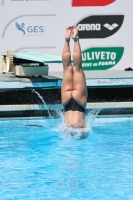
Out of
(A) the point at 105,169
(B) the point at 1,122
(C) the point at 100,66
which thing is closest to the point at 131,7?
(C) the point at 100,66

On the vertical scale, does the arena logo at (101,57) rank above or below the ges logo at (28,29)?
below

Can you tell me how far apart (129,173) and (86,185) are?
0.62m

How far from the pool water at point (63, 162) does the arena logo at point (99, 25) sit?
3.12 meters

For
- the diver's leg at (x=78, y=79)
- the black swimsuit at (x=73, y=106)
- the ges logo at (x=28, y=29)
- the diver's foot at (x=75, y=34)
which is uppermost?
the ges logo at (x=28, y=29)

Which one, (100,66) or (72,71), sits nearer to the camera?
(72,71)

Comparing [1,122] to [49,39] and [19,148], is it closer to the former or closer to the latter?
[19,148]

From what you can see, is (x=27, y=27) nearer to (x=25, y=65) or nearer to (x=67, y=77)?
(x=25, y=65)

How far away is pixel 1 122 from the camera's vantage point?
862 centimetres

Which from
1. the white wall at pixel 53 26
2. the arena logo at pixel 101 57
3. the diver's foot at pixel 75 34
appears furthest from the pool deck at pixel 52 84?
the arena logo at pixel 101 57

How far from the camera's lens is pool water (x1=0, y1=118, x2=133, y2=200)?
16.9ft

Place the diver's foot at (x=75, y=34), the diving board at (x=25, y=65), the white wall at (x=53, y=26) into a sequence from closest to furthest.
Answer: the diver's foot at (x=75, y=34) < the diving board at (x=25, y=65) < the white wall at (x=53, y=26)

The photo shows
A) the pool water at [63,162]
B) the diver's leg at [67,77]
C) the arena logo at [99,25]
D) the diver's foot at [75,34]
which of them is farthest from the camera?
the arena logo at [99,25]

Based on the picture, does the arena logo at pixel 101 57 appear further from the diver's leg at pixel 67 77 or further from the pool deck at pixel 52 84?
the diver's leg at pixel 67 77

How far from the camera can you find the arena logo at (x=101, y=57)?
37.0 ft
